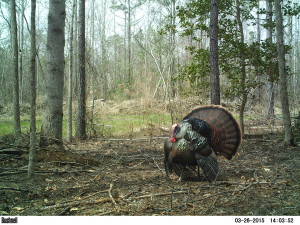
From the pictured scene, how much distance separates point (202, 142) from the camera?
13.8 feet

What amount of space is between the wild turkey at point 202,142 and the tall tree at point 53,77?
2.83m

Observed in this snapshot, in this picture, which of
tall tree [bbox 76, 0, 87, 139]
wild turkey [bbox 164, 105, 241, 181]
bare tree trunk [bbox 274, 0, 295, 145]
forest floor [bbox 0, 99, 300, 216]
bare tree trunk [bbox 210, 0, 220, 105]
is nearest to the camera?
forest floor [bbox 0, 99, 300, 216]

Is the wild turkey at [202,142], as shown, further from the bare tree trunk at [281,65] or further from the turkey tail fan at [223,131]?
the bare tree trunk at [281,65]

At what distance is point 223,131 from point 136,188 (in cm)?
176

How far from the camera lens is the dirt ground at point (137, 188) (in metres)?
3.21

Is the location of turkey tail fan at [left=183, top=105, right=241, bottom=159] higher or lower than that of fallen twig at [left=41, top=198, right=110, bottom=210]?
higher

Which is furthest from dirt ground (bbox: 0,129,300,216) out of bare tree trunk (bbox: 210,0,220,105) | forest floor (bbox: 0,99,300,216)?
bare tree trunk (bbox: 210,0,220,105)

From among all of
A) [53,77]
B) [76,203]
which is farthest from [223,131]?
[53,77]

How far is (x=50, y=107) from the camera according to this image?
6012 millimetres

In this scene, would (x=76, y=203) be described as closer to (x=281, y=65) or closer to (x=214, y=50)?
(x=214, y=50)

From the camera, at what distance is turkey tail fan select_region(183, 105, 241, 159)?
15.3ft

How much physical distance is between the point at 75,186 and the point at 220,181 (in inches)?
87.7

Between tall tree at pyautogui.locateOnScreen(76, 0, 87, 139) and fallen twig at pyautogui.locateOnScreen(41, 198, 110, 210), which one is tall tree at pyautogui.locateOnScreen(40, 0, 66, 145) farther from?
tall tree at pyautogui.locateOnScreen(76, 0, 87, 139)

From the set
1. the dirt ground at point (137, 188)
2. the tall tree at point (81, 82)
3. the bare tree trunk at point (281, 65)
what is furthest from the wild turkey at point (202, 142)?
the tall tree at point (81, 82)
